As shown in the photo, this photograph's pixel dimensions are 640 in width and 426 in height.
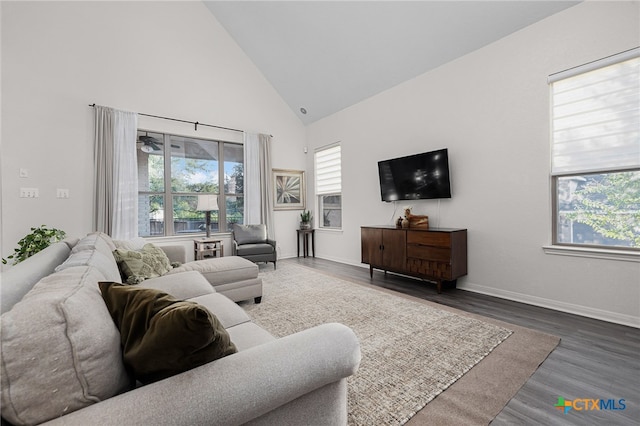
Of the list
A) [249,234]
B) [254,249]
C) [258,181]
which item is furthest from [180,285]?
[258,181]

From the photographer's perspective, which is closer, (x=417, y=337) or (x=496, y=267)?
(x=417, y=337)

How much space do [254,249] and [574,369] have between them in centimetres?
400

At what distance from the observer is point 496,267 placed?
3252 mm

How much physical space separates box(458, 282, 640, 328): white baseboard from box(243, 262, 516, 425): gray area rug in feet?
2.76

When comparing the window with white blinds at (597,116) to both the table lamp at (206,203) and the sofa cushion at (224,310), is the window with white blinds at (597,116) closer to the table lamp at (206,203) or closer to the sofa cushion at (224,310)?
the sofa cushion at (224,310)

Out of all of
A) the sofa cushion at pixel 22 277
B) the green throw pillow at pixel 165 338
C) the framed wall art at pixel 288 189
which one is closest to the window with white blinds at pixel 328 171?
the framed wall art at pixel 288 189

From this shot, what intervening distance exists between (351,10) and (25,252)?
4.63 meters

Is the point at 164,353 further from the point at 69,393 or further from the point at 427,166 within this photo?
the point at 427,166

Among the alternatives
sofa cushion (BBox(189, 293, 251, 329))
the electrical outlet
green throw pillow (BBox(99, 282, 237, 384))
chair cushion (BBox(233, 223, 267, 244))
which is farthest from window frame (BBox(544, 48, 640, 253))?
the electrical outlet

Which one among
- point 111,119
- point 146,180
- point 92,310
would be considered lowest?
point 92,310

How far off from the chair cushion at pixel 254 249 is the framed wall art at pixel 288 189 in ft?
4.23

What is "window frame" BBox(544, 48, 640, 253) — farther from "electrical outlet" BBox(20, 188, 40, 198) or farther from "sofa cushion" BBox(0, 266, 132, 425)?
"electrical outlet" BBox(20, 188, 40, 198)

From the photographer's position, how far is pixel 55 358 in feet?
2.07

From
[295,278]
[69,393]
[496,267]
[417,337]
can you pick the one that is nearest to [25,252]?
[295,278]
